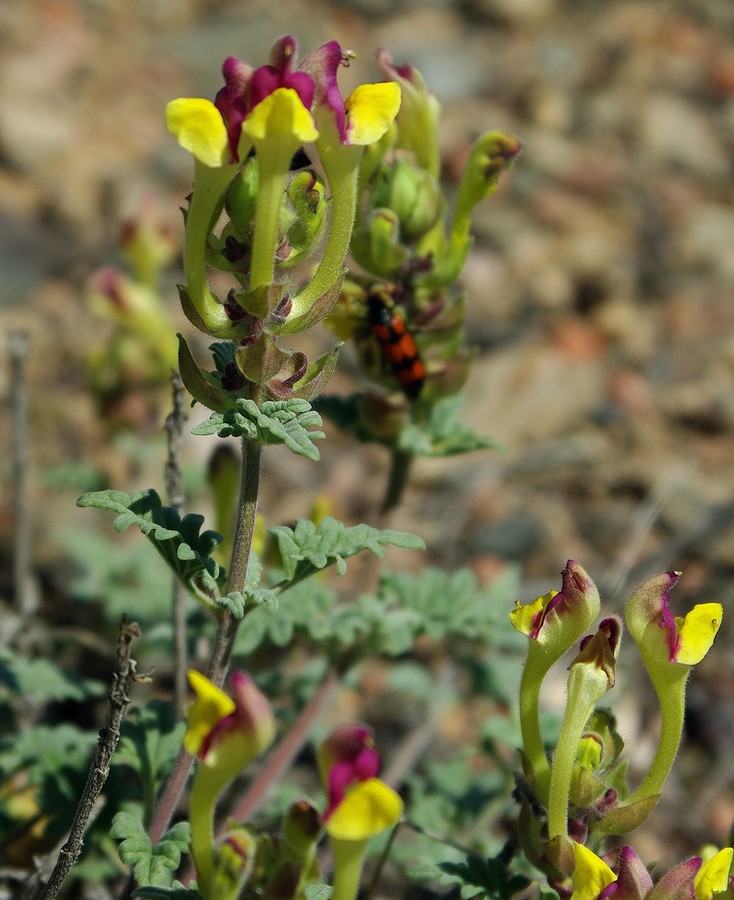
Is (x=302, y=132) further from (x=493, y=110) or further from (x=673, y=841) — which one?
(x=493, y=110)

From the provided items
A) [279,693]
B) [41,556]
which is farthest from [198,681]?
[41,556]

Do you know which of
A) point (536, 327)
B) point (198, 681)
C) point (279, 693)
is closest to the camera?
point (198, 681)

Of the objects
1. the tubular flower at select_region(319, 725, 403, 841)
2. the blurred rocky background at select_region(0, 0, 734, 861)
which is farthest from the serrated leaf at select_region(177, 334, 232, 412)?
the blurred rocky background at select_region(0, 0, 734, 861)

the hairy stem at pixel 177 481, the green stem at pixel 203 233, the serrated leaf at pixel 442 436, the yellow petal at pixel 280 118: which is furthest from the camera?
the serrated leaf at pixel 442 436

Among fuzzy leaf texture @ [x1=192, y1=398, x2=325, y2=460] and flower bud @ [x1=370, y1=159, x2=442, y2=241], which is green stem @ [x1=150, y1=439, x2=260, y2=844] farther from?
flower bud @ [x1=370, y1=159, x2=442, y2=241]

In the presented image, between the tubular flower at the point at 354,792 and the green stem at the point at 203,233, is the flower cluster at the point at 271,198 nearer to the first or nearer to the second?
the green stem at the point at 203,233

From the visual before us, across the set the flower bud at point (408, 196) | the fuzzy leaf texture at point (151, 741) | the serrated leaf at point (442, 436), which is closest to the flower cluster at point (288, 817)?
the fuzzy leaf texture at point (151, 741)
